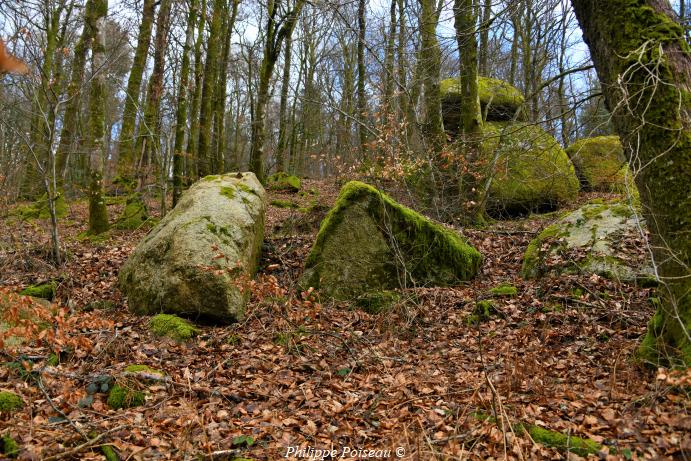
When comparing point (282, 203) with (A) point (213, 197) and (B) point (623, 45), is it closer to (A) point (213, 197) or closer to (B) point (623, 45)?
(A) point (213, 197)

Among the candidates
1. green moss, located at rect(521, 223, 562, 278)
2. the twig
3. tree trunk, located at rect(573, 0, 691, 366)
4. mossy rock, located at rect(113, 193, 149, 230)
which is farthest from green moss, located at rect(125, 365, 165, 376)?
mossy rock, located at rect(113, 193, 149, 230)

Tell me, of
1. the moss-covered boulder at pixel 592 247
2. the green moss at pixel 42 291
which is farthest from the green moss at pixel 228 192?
the moss-covered boulder at pixel 592 247

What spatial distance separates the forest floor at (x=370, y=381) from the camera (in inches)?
125

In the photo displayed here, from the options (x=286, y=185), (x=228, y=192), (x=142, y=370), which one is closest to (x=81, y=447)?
(x=142, y=370)

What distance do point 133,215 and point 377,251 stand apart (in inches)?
276

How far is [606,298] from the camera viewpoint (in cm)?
563

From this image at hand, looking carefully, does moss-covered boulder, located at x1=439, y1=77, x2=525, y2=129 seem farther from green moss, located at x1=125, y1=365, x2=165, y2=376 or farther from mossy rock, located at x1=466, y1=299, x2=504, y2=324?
green moss, located at x1=125, y1=365, x2=165, y2=376

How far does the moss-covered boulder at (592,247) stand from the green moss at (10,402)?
6359 millimetres

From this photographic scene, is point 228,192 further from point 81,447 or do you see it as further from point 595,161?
point 595,161

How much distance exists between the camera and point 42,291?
22.6 feet

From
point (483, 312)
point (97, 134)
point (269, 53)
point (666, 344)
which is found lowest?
point (483, 312)

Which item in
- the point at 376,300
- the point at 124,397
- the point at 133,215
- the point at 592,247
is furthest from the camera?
the point at 133,215

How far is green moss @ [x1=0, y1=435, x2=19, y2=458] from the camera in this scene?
121 inches

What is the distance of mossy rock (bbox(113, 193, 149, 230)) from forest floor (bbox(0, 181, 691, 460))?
378 centimetres
